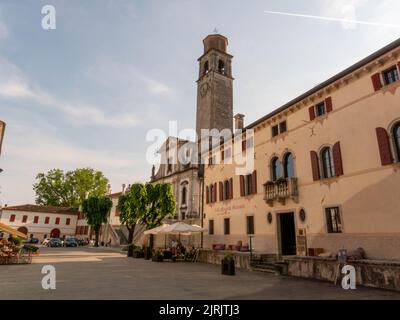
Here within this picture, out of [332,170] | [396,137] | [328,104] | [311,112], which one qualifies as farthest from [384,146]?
[311,112]

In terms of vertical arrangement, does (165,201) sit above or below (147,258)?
above

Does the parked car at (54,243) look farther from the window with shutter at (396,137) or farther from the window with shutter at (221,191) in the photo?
the window with shutter at (396,137)

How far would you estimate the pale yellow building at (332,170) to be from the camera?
11609mm

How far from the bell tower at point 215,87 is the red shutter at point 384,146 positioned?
28.4 meters

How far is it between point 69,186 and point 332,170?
6118cm

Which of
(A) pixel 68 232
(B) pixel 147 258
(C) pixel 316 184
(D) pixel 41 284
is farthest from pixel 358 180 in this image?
(A) pixel 68 232

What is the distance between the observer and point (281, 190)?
54.3ft

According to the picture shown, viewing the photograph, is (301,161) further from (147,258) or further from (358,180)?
(147,258)

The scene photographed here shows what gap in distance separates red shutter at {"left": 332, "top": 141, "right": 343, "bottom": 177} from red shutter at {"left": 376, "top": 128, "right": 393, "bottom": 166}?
197cm

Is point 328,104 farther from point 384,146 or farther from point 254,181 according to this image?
point 254,181

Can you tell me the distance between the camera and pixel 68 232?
205ft

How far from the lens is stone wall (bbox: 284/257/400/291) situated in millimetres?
9305
